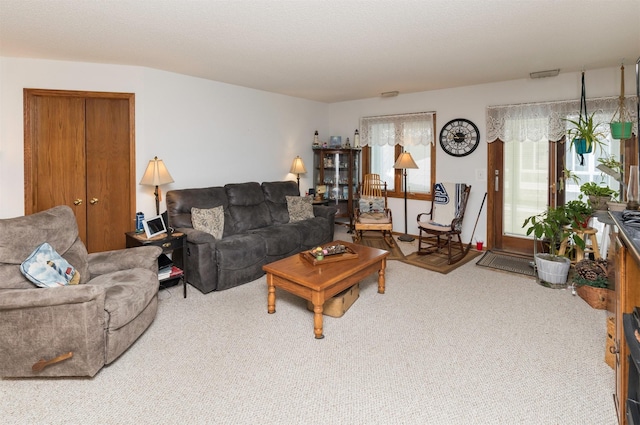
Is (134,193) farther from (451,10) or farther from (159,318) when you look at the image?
(451,10)

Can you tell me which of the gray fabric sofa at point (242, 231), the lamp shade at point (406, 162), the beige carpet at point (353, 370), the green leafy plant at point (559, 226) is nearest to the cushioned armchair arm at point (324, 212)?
the gray fabric sofa at point (242, 231)

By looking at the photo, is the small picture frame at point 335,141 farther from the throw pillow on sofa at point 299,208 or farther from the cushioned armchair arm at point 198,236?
the cushioned armchair arm at point 198,236

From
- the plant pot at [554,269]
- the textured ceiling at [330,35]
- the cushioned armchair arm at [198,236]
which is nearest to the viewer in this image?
the textured ceiling at [330,35]

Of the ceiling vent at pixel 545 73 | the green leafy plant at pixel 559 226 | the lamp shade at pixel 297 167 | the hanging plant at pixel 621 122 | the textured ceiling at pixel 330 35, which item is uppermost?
the ceiling vent at pixel 545 73

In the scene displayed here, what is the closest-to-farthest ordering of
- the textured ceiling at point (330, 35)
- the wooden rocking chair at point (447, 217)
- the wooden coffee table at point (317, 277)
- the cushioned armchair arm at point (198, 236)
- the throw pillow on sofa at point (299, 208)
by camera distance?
the textured ceiling at point (330, 35)
the wooden coffee table at point (317, 277)
the cushioned armchair arm at point (198, 236)
the wooden rocking chair at point (447, 217)
the throw pillow on sofa at point (299, 208)

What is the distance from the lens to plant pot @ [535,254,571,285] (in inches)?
146

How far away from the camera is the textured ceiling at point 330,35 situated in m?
2.51

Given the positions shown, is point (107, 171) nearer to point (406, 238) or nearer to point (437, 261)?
point (437, 261)

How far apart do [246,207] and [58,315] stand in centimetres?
274

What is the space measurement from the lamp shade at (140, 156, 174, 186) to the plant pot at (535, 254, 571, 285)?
4.08 m

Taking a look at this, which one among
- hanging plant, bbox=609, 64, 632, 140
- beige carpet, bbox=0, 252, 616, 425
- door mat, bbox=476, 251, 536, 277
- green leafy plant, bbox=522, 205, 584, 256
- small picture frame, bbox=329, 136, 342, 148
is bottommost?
beige carpet, bbox=0, 252, 616, 425

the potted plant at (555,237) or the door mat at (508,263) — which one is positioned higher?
the potted plant at (555,237)

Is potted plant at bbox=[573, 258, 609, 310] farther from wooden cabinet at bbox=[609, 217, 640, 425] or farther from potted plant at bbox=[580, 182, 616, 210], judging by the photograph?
wooden cabinet at bbox=[609, 217, 640, 425]

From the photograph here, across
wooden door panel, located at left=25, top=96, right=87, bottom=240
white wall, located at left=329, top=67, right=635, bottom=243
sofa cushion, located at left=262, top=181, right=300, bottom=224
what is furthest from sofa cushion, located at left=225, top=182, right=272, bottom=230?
white wall, located at left=329, top=67, right=635, bottom=243
